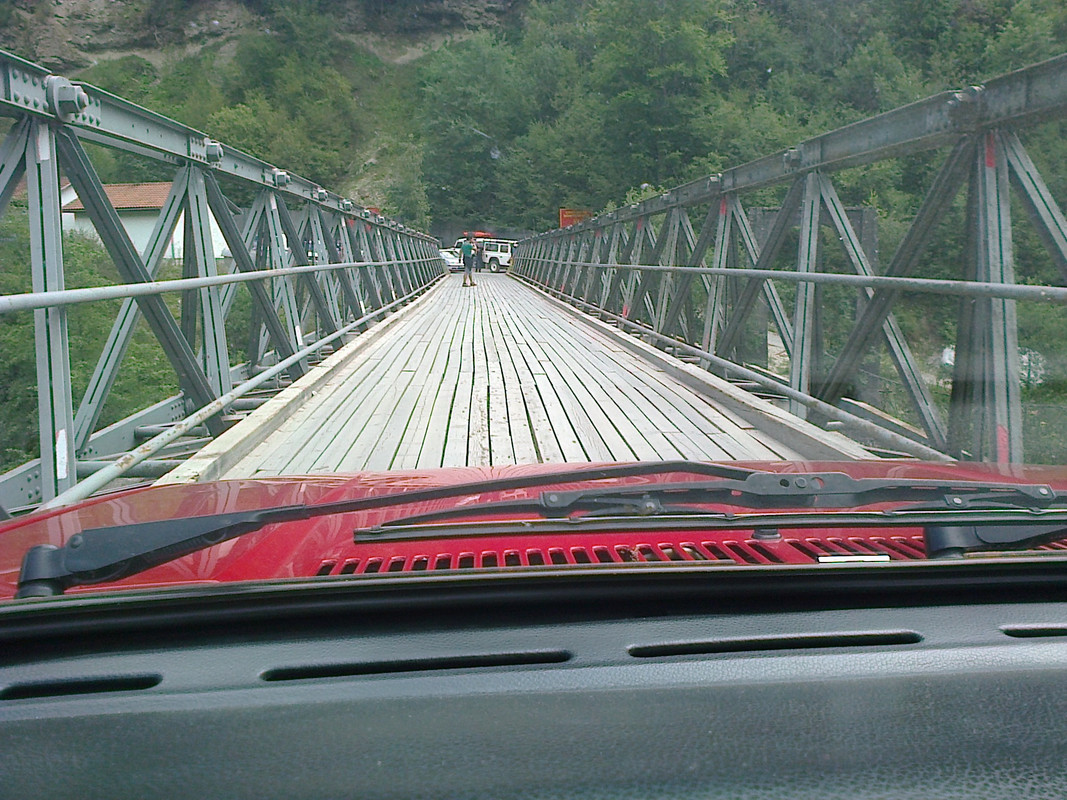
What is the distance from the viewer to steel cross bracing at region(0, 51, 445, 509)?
110 inches

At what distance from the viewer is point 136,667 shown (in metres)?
1.05

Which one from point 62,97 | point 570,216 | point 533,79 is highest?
point 533,79

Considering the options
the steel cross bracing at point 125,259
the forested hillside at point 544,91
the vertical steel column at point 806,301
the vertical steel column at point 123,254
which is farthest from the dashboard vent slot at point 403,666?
the vertical steel column at point 806,301

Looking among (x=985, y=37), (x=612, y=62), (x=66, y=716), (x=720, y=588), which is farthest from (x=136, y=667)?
(x=612, y=62)

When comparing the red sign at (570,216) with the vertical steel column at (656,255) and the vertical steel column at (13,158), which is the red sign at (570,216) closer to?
the vertical steel column at (656,255)

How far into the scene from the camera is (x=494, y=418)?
4.65 meters

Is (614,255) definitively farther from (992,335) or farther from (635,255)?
(992,335)

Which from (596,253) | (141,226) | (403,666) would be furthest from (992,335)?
(141,226)

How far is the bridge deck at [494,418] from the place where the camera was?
12.5 ft

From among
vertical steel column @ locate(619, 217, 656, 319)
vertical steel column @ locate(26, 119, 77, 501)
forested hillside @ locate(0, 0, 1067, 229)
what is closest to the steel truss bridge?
vertical steel column @ locate(26, 119, 77, 501)

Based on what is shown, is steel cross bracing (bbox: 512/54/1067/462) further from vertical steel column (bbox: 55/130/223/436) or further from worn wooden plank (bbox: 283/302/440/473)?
vertical steel column (bbox: 55/130/223/436)

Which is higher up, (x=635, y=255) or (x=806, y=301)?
(x=635, y=255)

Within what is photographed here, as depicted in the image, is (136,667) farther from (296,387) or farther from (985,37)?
(985,37)

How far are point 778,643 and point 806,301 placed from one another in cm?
386
